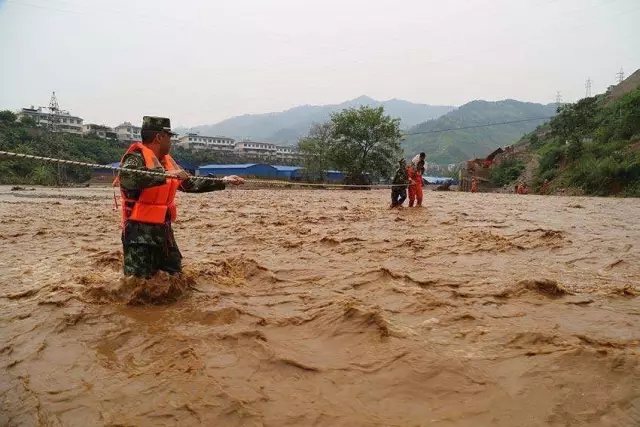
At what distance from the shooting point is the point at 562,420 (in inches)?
84.5

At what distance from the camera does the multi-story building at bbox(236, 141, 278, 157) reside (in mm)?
114500

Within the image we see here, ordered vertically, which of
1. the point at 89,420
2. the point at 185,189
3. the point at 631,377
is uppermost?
the point at 185,189

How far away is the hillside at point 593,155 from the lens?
2570 centimetres

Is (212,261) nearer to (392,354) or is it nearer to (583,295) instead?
(392,354)

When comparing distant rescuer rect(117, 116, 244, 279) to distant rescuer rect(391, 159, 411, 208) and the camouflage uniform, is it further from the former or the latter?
distant rescuer rect(391, 159, 411, 208)

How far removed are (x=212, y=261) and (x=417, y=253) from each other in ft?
10.4

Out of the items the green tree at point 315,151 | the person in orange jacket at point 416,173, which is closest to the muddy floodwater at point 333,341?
the person in orange jacket at point 416,173

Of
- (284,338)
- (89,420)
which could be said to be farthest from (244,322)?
(89,420)

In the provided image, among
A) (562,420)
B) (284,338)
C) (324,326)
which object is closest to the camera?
(562,420)

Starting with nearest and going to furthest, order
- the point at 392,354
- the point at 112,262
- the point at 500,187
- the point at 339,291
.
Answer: the point at 392,354, the point at 339,291, the point at 112,262, the point at 500,187

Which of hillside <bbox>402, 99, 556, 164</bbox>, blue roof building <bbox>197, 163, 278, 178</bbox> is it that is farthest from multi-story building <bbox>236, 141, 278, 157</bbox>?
hillside <bbox>402, 99, 556, 164</bbox>

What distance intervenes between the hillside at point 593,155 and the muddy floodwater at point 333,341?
2372cm

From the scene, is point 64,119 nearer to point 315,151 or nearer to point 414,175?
point 315,151

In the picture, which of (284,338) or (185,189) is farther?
(185,189)
